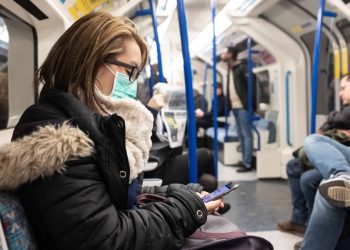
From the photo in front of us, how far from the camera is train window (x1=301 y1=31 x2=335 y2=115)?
4461 mm

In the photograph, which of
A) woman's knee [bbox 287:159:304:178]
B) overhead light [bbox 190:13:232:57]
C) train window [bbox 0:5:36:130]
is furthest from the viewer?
overhead light [bbox 190:13:232:57]

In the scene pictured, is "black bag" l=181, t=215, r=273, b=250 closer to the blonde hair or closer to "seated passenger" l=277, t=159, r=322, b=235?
the blonde hair

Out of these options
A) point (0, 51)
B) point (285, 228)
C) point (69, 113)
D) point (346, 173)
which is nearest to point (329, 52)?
point (285, 228)

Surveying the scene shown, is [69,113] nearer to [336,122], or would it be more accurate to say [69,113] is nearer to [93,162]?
[93,162]

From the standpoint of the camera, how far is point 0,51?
1.88 meters

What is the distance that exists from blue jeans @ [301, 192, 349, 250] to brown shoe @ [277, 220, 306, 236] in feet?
2.89

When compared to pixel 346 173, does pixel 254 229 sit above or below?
below

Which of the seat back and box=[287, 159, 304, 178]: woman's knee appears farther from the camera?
box=[287, 159, 304, 178]: woman's knee

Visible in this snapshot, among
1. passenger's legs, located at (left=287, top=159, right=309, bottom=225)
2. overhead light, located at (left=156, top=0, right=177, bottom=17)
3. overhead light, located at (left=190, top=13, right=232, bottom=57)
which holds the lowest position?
passenger's legs, located at (left=287, top=159, right=309, bottom=225)

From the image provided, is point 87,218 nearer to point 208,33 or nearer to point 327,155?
point 327,155

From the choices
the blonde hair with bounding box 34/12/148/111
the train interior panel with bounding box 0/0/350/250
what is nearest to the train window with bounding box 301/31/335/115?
the train interior panel with bounding box 0/0/350/250

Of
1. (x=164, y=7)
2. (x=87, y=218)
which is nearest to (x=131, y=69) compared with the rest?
(x=87, y=218)

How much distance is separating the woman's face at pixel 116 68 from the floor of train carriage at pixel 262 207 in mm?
2078

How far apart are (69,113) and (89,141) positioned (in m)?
0.12
